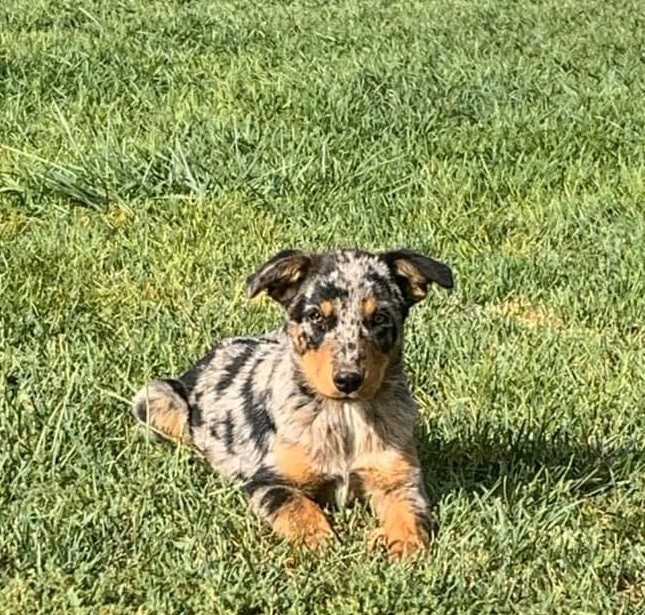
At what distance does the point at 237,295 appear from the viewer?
6879 mm

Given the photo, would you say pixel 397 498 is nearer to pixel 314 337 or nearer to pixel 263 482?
pixel 263 482

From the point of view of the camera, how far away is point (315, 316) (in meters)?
4.79

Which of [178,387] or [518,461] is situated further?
[178,387]

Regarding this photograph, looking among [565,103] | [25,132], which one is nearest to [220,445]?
[25,132]

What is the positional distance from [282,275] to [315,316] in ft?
0.83

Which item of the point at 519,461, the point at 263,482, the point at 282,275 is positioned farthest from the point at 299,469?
the point at 519,461

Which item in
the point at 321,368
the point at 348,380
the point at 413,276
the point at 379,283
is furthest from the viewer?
the point at 413,276

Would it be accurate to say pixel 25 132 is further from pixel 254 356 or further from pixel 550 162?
pixel 254 356

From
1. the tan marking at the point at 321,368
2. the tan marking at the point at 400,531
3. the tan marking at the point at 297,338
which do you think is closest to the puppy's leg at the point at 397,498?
the tan marking at the point at 400,531

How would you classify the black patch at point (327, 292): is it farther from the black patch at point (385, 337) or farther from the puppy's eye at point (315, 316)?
the black patch at point (385, 337)

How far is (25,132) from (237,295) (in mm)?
2933

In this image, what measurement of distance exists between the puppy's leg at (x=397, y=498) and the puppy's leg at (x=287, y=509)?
0.66 feet

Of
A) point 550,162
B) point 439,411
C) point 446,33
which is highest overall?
point 439,411

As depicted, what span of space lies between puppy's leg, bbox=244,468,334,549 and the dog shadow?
0.55m
